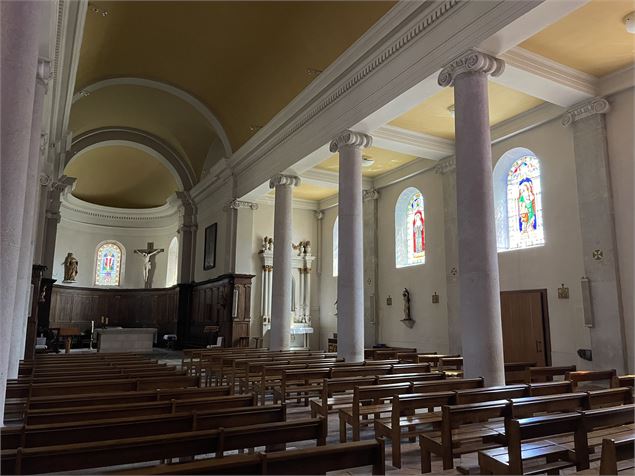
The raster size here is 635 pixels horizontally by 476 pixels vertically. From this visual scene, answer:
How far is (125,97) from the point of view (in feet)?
57.4

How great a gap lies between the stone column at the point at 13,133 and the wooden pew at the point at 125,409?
0.31 m

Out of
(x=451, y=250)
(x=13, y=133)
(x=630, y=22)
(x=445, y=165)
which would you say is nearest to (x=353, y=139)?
(x=445, y=165)

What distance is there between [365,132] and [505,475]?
28.1 feet

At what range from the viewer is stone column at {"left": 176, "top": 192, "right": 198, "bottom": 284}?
21.2 meters

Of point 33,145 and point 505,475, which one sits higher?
point 33,145

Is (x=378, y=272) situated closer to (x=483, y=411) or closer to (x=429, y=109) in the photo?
(x=429, y=109)

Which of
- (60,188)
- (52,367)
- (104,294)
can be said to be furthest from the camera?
(104,294)

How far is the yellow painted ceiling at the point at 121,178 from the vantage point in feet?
74.1

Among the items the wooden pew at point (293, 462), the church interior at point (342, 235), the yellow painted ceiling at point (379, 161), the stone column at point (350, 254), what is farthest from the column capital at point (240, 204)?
the wooden pew at point (293, 462)

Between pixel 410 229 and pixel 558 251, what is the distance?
5713mm

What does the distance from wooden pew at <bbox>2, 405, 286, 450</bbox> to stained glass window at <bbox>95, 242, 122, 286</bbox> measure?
2288 centimetres

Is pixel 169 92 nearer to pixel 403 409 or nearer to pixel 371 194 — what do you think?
pixel 371 194

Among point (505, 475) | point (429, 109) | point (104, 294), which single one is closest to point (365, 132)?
point (429, 109)

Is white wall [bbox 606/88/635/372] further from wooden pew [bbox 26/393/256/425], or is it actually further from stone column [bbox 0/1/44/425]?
stone column [bbox 0/1/44/425]
